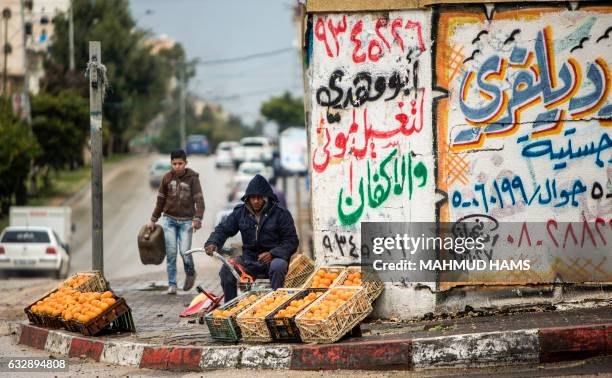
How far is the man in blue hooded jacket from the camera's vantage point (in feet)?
38.0

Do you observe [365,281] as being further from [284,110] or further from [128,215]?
[284,110]

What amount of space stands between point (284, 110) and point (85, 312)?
9858cm

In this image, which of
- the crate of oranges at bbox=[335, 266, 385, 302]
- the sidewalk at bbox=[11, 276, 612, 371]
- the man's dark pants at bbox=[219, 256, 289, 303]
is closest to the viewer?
the sidewalk at bbox=[11, 276, 612, 371]

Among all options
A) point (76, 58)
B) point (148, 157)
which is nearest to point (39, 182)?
point (76, 58)

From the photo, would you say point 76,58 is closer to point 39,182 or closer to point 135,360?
point 39,182

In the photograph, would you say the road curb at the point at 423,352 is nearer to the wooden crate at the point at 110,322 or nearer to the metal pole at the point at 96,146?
the wooden crate at the point at 110,322

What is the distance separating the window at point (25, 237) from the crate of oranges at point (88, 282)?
686 inches

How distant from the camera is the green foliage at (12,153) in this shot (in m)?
42.7

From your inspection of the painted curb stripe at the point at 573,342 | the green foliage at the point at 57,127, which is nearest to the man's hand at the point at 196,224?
the painted curb stripe at the point at 573,342

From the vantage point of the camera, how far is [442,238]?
436 inches

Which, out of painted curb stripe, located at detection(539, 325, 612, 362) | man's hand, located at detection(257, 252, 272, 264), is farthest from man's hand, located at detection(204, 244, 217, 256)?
painted curb stripe, located at detection(539, 325, 612, 362)

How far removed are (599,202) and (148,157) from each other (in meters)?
78.7

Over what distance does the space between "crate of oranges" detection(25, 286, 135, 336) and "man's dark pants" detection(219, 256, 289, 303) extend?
1.05 m

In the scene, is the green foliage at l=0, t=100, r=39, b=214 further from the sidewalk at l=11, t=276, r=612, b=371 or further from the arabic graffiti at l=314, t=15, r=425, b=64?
the arabic graffiti at l=314, t=15, r=425, b=64
